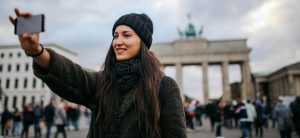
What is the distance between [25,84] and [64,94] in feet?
237

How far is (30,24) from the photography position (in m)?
1.40

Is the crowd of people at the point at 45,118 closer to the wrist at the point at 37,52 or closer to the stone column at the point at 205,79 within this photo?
the wrist at the point at 37,52

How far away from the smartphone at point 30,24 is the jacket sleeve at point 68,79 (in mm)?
168

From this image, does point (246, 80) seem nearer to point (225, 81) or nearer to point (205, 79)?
point (225, 81)

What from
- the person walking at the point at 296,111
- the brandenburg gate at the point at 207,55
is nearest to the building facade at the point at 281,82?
the brandenburg gate at the point at 207,55

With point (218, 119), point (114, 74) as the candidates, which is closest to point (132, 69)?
point (114, 74)

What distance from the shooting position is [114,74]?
1.85m

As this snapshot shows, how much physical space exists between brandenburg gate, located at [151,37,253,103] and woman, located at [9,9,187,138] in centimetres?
4821

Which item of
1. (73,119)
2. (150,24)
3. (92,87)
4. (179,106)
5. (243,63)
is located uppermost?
(243,63)

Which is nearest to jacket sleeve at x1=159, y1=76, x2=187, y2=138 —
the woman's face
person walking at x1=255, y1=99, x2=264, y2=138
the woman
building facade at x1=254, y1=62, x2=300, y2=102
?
the woman

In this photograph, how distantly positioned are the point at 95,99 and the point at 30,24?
64 cm

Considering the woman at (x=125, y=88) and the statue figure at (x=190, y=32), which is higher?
the statue figure at (x=190, y=32)

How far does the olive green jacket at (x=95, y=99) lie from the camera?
159 cm

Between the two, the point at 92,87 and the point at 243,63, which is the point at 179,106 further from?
the point at 243,63
